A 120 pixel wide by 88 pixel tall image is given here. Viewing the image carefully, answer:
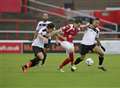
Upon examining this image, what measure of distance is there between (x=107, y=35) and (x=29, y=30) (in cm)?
510

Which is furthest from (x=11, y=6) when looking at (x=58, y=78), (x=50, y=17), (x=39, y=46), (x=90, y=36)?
(x=58, y=78)

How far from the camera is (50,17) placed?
38.6 meters

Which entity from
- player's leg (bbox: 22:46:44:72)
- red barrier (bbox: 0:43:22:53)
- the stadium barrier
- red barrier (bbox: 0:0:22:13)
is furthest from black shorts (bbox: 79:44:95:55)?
red barrier (bbox: 0:0:22:13)

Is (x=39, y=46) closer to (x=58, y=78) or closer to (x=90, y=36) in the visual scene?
(x=90, y=36)

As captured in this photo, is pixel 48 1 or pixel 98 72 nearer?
pixel 98 72

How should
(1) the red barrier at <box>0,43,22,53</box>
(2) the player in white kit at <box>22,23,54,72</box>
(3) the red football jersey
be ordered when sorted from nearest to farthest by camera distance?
(2) the player in white kit at <box>22,23,54,72</box> → (3) the red football jersey → (1) the red barrier at <box>0,43,22,53</box>

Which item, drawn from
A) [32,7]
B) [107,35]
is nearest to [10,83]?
[107,35]

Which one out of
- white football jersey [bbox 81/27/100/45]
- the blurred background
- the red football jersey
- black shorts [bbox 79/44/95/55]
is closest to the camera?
the red football jersey

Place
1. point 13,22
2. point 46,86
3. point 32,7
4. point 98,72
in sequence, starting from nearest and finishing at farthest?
point 46,86
point 98,72
point 13,22
point 32,7

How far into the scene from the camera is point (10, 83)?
51.3 feet

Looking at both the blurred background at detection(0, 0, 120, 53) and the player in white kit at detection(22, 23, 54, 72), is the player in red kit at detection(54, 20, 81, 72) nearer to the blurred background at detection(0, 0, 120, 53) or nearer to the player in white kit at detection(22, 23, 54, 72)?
the player in white kit at detection(22, 23, 54, 72)

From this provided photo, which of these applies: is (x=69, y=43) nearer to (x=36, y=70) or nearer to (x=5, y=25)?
(x=36, y=70)

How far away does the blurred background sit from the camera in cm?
3173

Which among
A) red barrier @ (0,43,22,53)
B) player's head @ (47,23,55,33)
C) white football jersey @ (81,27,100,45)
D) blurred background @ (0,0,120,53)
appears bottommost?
red barrier @ (0,43,22,53)
